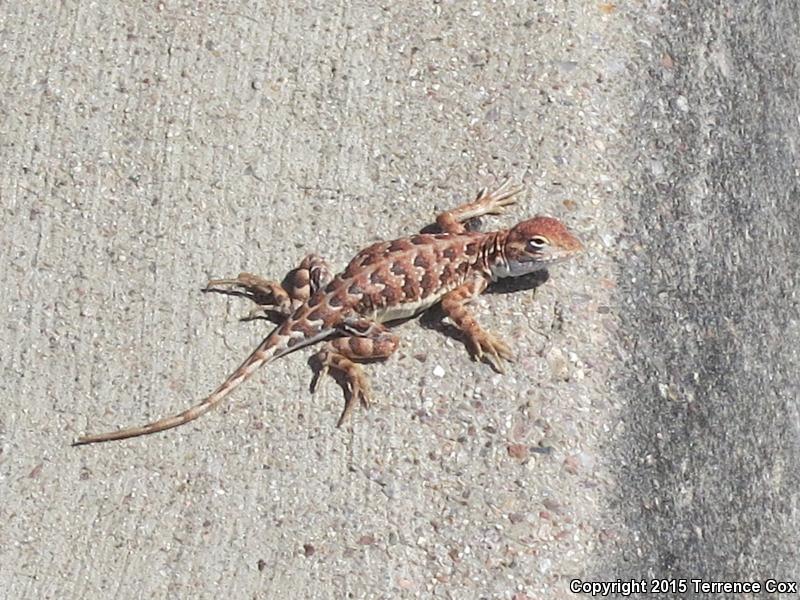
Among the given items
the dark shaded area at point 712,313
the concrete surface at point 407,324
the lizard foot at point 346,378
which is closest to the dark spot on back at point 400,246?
the concrete surface at point 407,324

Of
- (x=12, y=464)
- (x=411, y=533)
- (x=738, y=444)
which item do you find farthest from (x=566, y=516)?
(x=12, y=464)

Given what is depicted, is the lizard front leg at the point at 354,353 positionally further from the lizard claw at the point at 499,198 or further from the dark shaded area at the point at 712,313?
the dark shaded area at the point at 712,313

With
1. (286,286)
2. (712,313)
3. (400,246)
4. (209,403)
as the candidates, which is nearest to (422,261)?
(400,246)

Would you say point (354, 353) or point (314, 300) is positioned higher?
point (314, 300)

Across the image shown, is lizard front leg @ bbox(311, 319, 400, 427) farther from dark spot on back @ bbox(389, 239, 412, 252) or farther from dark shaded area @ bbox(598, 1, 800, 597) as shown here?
dark shaded area @ bbox(598, 1, 800, 597)

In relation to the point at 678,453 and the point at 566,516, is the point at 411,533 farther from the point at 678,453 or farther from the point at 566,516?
the point at 678,453

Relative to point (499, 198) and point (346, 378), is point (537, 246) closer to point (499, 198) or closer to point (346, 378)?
point (499, 198)
